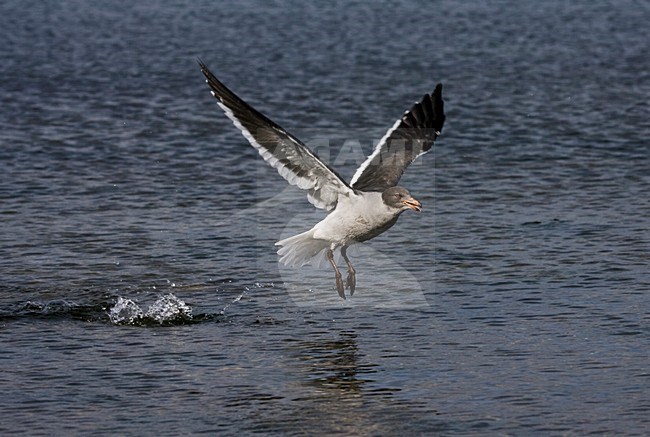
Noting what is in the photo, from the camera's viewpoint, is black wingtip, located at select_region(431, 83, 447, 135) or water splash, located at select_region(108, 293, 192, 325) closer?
water splash, located at select_region(108, 293, 192, 325)

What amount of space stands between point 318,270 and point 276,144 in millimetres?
2883

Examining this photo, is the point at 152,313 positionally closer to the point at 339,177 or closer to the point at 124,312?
the point at 124,312

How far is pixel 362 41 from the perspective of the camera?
128ft

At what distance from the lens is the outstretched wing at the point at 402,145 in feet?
41.8

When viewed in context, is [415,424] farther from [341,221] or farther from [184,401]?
[341,221]

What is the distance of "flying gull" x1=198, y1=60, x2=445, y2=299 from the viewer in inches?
451

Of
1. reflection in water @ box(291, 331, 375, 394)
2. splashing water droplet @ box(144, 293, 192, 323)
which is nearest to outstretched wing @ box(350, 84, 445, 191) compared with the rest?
reflection in water @ box(291, 331, 375, 394)

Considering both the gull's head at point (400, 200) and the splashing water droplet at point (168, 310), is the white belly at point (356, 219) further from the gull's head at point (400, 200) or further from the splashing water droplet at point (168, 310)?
the splashing water droplet at point (168, 310)

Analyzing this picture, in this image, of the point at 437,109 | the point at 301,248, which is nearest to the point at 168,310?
the point at 301,248

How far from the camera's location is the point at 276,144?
11.4 m

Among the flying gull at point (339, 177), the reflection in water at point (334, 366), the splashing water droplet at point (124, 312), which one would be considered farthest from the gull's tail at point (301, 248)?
the splashing water droplet at point (124, 312)

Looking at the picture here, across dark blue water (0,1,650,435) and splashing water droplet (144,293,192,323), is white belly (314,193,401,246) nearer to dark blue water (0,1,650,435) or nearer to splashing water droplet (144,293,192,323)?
dark blue water (0,1,650,435)

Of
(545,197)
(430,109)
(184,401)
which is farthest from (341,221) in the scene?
(545,197)

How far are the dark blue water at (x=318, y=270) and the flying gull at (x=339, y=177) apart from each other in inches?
24.9
